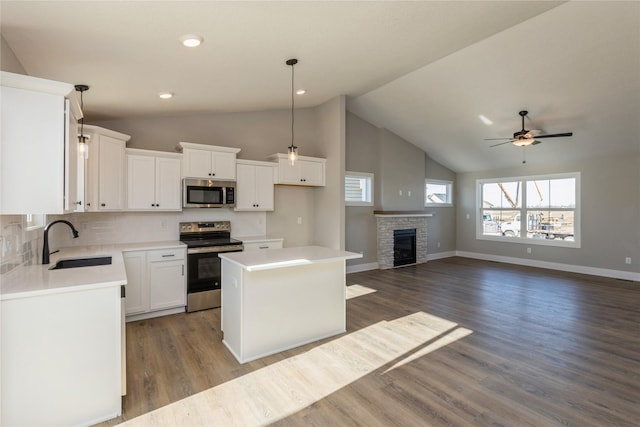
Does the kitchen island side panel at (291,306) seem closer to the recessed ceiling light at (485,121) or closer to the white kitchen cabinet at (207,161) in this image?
the white kitchen cabinet at (207,161)

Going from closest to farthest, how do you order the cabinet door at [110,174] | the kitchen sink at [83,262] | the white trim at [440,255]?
the kitchen sink at [83,262], the cabinet door at [110,174], the white trim at [440,255]

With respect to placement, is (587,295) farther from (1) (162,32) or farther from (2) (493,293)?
(1) (162,32)

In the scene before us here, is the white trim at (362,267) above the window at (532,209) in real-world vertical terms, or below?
below

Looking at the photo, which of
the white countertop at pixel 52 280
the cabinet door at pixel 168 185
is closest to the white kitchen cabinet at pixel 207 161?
the cabinet door at pixel 168 185

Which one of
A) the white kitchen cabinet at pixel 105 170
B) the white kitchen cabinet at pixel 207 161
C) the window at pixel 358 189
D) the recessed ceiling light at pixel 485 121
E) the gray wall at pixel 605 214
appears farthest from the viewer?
the window at pixel 358 189

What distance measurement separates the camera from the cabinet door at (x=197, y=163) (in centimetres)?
438

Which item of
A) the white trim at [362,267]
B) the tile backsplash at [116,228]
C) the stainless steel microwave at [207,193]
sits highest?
the stainless steel microwave at [207,193]

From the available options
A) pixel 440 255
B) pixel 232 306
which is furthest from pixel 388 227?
pixel 232 306

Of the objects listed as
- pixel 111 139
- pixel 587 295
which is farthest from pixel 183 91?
pixel 587 295

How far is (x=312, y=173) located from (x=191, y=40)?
328cm

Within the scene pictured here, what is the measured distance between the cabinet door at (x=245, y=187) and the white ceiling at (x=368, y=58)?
96 cm

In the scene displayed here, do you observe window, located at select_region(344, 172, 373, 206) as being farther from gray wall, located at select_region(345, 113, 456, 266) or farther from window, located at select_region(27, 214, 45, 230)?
window, located at select_region(27, 214, 45, 230)

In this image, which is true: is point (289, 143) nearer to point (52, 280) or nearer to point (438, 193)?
point (52, 280)

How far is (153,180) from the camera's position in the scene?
13.8ft
